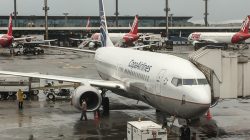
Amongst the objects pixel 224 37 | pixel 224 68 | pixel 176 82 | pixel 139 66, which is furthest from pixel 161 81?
pixel 224 37

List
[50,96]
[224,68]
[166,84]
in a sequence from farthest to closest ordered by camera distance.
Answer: [50,96] < [224,68] < [166,84]

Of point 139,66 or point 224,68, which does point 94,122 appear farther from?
point 224,68

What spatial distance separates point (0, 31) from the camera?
131 meters

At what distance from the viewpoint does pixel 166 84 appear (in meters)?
20.4

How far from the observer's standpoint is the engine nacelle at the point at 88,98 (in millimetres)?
25141

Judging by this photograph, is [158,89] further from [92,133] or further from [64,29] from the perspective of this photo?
[64,29]

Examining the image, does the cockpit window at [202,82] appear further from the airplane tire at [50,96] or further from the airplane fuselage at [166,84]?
the airplane tire at [50,96]

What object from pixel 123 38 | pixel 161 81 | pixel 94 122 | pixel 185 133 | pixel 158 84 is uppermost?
pixel 123 38

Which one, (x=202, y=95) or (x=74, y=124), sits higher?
(x=202, y=95)

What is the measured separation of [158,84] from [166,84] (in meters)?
0.80

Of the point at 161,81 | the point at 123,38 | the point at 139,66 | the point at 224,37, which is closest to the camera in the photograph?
the point at 161,81

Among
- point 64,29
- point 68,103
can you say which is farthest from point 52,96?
point 64,29

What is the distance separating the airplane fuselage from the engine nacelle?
6.07ft

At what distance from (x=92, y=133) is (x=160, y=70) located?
451 cm
